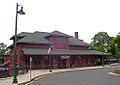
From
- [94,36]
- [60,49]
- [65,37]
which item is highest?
[94,36]

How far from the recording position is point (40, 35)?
38344 millimetres

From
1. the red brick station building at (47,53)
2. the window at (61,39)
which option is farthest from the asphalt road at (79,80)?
the window at (61,39)

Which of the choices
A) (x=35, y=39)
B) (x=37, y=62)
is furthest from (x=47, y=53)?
(x=35, y=39)

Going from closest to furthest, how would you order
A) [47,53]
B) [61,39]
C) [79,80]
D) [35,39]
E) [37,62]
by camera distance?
1. [79,80]
2. [47,53]
3. [37,62]
4. [35,39]
5. [61,39]

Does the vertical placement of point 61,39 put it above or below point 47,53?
above

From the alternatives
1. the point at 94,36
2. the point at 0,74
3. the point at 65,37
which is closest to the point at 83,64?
the point at 65,37

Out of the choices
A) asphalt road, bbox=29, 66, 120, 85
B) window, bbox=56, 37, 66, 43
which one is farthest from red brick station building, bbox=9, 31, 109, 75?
asphalt road, bbox=29, 66, 120, 85

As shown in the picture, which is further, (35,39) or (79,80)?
(35,39)

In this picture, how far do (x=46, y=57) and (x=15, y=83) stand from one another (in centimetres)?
2073

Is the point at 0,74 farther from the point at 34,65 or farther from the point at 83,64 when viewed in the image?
the point at 83,64

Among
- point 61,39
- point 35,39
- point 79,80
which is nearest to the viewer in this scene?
point 79,80

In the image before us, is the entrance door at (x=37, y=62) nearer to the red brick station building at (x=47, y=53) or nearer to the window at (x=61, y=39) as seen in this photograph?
the red brick station building at (x=47, y=53)

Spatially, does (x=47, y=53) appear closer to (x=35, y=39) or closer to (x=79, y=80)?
(x=35, y=39)

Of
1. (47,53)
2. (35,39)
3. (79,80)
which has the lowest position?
(79,80)
